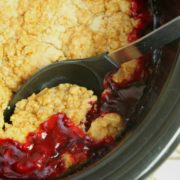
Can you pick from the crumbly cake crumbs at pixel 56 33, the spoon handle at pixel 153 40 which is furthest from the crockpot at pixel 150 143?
the crumbly cake crumbs at pixel 56 33

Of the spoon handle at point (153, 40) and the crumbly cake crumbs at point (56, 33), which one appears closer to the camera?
the spoon handle at point (153, 40)

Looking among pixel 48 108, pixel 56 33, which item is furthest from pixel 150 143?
pixel 56 33

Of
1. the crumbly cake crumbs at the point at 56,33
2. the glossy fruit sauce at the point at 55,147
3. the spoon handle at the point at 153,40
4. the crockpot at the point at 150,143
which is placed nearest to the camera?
the crockpot at the point at 150,143

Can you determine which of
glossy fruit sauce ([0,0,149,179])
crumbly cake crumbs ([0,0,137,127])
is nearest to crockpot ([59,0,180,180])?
glossy fruit sauce ([0,0,149,179])

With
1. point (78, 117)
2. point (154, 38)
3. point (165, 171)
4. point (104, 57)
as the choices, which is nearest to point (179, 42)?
point (154, 38)

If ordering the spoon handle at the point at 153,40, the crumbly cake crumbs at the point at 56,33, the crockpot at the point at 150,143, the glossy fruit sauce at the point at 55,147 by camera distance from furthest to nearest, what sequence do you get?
the crumbly cake crumbs at the point at 56,33, the glossy fruit sauce at the point at 55,147, the spoon handle at the point at 153,40, the crockpot at the point at 150,143

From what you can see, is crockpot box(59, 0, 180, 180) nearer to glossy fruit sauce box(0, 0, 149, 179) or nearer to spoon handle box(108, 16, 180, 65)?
spoon handle box(108, 16, 180, 65)

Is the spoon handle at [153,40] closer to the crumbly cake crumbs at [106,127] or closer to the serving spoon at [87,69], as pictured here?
the serving spoon at [87,69]

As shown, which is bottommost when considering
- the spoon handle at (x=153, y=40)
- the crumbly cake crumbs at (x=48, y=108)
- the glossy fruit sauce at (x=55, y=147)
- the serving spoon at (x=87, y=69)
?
the glossy fruit sauce at (x=55, y=147)
